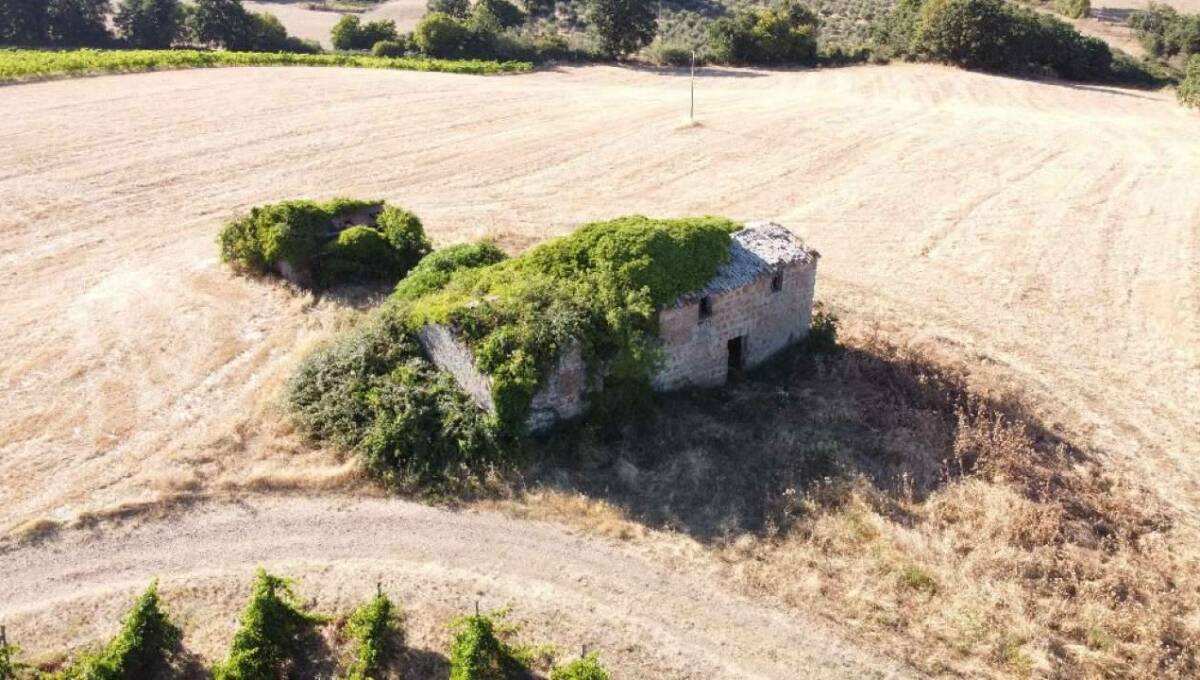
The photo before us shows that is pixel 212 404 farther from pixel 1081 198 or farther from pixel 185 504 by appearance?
pixel 1081 198

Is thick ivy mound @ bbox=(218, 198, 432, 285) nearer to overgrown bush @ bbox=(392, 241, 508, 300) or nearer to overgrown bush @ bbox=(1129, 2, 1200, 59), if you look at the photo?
overgrown bush @ bbox=(392, 241, 508, 300)

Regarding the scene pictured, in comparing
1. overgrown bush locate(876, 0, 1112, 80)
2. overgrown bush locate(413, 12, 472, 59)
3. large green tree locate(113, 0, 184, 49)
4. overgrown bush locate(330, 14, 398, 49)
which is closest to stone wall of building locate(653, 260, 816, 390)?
overgrown bush locate(876, 0, 1112, 80)

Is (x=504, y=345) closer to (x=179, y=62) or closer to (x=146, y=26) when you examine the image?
(x=179, y=62)

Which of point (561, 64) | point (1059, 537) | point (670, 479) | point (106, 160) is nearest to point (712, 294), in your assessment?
point (670, 479)

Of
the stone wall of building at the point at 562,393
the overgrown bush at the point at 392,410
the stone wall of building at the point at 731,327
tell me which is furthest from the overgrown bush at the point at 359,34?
the stone wall of building at the point at 562,393

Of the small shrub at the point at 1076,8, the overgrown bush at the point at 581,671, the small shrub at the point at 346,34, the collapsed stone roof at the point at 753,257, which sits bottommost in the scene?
the overgrown bush at the point at 581,671

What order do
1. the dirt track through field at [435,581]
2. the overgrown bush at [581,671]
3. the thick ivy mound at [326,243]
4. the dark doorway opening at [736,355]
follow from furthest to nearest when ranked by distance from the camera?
the thick ivy mound at [326,243] < the dark doorway opening at [736,355] < the dirt track through field at [435,581] < the overgrown bush at [581,671]

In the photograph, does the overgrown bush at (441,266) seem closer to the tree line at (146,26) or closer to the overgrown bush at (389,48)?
the overgrown bush at (389,48)
